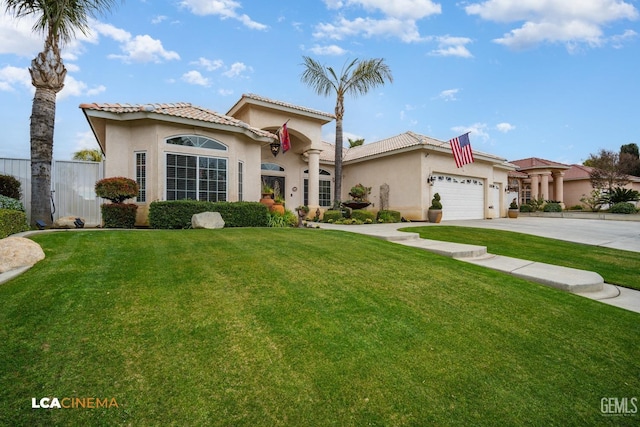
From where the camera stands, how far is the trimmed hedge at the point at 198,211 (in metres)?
9.21

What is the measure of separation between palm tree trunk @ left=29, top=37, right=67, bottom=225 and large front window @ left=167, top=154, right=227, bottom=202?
339 centimetres

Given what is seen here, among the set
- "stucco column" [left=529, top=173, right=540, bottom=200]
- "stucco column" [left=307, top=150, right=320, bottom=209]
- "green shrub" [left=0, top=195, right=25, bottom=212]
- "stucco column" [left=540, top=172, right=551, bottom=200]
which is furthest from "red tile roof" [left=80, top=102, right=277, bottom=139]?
"stucco column" [left=540, top=172, right=551, bottom=200]

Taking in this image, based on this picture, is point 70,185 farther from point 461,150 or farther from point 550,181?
point 550,181

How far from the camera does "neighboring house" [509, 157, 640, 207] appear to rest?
26.5 m

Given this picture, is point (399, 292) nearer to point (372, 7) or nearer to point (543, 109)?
point (372, 7)

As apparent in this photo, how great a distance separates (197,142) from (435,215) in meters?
11.8

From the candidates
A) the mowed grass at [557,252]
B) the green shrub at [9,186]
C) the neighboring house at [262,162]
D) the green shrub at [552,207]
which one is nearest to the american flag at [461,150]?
the neighboring house at [262,162]

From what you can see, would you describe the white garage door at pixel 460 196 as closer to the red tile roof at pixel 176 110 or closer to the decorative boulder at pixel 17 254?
the red tile roof at pixel 176 110

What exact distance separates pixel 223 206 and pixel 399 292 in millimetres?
7522

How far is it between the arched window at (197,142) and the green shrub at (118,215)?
2858mm

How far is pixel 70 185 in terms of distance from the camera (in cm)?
1092

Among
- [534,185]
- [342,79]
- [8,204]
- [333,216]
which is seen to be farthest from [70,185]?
[534,185]

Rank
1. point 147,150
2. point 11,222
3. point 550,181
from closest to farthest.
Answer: point 11,222 → point 147,150 → point 550,181

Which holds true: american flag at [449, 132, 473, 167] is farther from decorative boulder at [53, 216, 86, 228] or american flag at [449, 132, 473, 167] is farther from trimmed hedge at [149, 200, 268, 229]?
decorative boulder at [53, 216, 86, 228]
